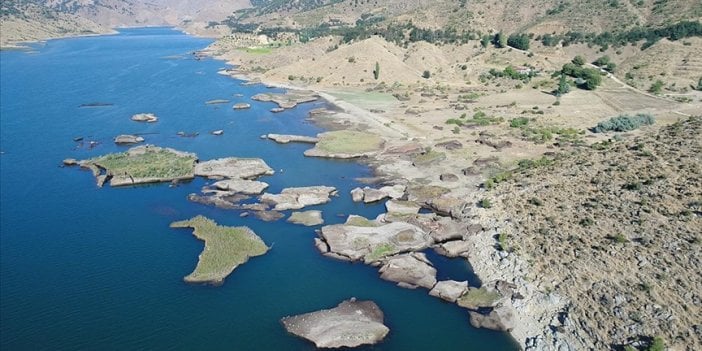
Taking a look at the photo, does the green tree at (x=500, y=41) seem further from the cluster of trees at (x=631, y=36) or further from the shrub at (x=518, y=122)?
the shrub at (x=518, y=122)

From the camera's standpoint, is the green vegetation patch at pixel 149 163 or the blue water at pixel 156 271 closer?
the blue water at pixel 156 271

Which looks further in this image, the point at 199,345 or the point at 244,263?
the point at 244,263

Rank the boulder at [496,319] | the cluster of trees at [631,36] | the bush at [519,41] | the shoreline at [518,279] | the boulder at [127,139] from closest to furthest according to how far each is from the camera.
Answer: the shoreline at [518,279], the boulder at [496,319], the boulder at [127,139], the cluster of trees at [631,36], the bush at [519,41]

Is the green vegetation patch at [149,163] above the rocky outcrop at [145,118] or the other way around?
above

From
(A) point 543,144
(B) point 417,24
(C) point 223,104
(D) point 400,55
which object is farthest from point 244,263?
(B) point 417,24

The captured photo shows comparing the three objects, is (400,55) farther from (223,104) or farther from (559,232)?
(559,232)

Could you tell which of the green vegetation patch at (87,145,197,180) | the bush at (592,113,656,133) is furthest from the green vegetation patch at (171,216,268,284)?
the bush at (592,113,656,133)

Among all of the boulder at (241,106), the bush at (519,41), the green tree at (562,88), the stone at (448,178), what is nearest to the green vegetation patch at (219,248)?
the stone at (448,178)
